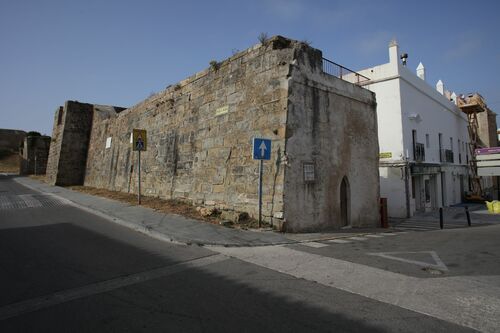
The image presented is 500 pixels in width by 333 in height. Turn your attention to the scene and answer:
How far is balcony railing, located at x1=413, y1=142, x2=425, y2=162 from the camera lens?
1880 cm

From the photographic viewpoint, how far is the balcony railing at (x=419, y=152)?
1880 cm

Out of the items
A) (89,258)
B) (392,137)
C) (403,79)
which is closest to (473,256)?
(89,258)

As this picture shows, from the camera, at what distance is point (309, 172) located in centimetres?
893

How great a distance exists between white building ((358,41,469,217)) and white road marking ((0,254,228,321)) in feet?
51.5

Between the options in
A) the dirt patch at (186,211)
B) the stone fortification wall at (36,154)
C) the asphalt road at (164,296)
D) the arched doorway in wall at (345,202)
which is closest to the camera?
the asphalt road at (164,296)

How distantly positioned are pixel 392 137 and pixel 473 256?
12692 mm

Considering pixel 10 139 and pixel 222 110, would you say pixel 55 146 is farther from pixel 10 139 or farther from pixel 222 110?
pixel 10 139

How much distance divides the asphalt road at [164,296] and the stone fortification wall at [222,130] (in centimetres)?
354

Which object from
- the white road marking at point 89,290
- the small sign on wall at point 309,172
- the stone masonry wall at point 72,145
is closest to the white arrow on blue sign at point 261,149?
the small sign on wall at point 309,172

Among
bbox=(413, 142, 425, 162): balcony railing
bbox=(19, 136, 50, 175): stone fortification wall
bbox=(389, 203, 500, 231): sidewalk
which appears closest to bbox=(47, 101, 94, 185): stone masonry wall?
bbox=(19, 136, 50, 175): stone fortification wall

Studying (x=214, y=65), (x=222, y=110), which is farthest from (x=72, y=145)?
(x=222, y=110)

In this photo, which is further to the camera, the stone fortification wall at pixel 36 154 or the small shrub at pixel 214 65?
the stone fortification wall at pixel 36 154

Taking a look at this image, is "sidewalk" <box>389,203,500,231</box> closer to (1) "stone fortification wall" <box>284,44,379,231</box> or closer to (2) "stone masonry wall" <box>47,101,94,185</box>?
(1) "stone fortification wall" <box>284,44,379,231</box>

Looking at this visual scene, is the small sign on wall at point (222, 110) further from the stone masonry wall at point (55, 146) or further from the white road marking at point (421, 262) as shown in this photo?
the stone masonry wall at point (55, 146)
